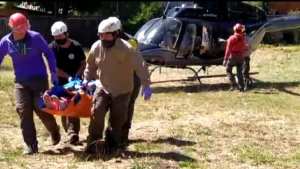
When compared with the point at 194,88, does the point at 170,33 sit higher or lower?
higher

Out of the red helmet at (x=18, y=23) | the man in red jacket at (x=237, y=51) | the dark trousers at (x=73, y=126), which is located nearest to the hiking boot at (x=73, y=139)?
the dark trousers at (x=73, y=126)

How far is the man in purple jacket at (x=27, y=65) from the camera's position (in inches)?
329

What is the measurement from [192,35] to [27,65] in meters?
8.91

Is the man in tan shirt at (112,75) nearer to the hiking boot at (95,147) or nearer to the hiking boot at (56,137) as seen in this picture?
the hiking boot at (95,147)

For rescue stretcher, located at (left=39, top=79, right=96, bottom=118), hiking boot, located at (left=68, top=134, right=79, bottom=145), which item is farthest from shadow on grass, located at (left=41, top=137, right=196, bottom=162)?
rescue stretcher, located at (left=39, top=79, right=96, bottom=118)

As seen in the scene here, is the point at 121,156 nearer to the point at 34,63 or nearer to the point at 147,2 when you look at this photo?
the point at 34,63

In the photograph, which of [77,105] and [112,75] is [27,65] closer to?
[77,105]

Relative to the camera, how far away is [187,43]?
1684 cm

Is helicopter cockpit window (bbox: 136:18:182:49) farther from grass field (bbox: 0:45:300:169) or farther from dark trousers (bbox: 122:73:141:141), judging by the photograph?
dark trousers (bbox: 122:73:141:141)

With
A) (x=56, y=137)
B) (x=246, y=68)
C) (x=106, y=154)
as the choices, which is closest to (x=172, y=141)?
(x=106, y=154)

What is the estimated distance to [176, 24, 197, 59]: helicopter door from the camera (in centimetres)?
1673

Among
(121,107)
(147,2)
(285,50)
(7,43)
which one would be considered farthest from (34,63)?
(147,2)

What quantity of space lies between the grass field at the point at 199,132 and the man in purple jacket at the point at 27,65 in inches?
18.7

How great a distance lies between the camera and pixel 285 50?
25531 mm
